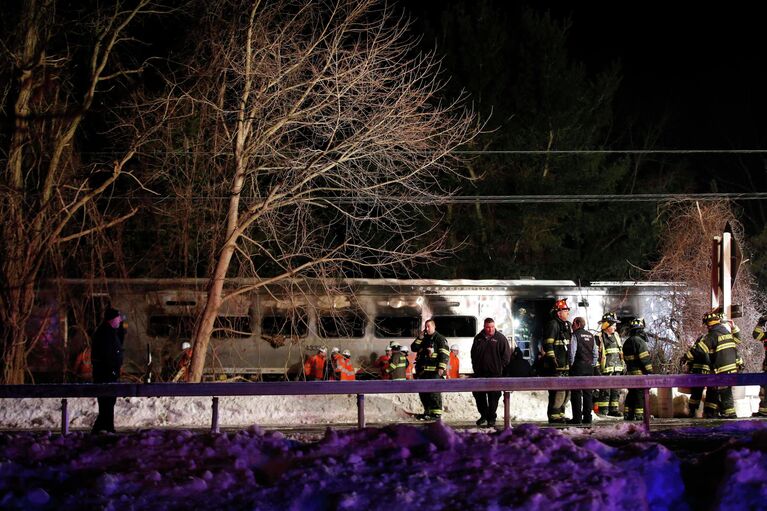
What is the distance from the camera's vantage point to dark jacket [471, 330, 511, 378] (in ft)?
49.6

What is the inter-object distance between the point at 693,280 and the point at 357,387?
17.3 meters

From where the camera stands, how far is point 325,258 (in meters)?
18.0

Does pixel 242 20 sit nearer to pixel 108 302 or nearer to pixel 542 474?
pixel 108 302

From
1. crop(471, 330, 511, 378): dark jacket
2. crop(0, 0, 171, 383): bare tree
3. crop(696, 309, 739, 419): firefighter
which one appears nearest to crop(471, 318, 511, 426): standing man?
crop(471, 330, 511, 378): dark jacket

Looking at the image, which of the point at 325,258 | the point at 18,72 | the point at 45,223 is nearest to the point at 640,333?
the point at 325,258

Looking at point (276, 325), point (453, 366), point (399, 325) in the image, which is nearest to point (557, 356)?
point (453, 366)

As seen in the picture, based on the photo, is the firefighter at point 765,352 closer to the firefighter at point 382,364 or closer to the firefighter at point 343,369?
the firefighter at point 382,364

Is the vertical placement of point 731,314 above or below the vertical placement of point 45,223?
below

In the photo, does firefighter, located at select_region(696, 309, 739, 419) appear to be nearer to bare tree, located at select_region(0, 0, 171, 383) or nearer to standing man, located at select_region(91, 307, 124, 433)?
standing man, located at select_region(91, 307, 124, 433)

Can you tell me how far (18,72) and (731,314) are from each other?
14770 millimetres

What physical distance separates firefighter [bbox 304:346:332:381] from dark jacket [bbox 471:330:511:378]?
21.7 ft

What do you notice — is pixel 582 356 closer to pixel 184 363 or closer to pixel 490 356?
pixel 490 356

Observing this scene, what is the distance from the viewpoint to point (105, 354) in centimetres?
1236

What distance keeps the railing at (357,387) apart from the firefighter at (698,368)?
1.80 metres
